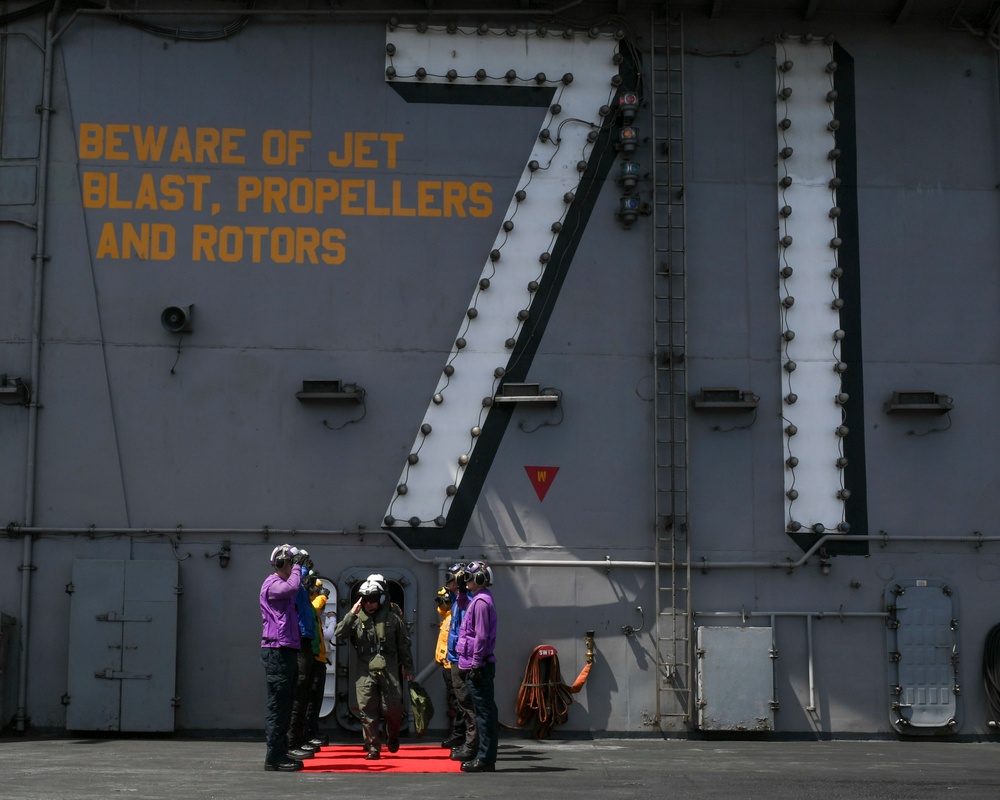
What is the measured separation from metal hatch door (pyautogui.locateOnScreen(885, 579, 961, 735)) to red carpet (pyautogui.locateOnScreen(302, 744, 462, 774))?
193 inches

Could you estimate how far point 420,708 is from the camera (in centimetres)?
1209

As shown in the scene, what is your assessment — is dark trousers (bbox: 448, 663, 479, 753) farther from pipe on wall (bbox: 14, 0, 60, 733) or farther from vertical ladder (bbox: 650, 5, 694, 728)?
pipe on wall (bbox: 14, 0, 60, 733)

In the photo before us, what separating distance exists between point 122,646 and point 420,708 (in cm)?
330

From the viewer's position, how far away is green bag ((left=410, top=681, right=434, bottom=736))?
12070mm

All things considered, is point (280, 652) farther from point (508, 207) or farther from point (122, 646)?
point (508, 207)

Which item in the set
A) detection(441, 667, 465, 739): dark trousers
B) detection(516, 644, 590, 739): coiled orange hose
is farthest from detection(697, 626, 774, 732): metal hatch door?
detection(441, 667, 465, 739): dark trousers

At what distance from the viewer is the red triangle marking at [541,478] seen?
13.6 meters

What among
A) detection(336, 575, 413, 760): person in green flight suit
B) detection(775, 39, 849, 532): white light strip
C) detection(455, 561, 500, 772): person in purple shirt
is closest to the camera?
detection(455, 561, 500, 772): person in purple shirt

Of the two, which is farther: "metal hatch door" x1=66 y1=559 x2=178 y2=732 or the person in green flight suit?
"metal hatch door" x1=66 y1=559 x2=178 y2=732

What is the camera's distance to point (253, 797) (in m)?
8.52

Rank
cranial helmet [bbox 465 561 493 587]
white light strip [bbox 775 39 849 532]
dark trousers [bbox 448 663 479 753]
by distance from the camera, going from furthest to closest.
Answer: white light strip [bbox 775 39 849 532]
dark trousers [bbox 448 663 479 753]
cranial helmet [bbox 465 561 493 587]

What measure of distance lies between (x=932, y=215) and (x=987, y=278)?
36.7 inches

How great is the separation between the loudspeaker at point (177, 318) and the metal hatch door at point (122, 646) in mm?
2518

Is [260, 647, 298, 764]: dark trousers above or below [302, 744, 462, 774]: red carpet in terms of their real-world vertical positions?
above
